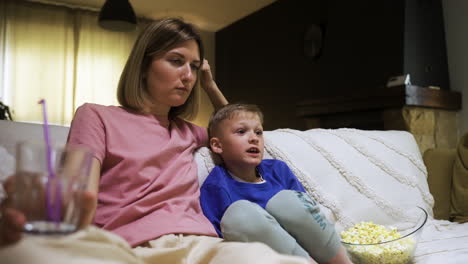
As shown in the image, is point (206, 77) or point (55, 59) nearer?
A: point (206, 77)

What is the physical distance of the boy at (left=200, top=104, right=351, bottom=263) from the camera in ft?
3.36

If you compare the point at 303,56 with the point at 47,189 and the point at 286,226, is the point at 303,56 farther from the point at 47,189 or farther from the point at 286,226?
the point at 47,189

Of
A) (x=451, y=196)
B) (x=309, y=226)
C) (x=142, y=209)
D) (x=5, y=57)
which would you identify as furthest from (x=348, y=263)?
(x=5, y=57)

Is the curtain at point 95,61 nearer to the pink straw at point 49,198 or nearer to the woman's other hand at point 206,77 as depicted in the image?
the woman's other hand at point 206,77

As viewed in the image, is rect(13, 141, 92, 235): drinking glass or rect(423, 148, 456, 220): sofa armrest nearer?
rect(13, 141, 92, 235): drinking glass

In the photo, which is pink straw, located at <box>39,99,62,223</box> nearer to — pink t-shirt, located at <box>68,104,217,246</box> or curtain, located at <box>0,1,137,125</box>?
pink t-shirt, located at <box>68,104,217,246</box>

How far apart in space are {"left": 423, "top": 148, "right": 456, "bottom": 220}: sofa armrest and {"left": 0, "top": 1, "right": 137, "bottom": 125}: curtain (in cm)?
434

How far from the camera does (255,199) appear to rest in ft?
4.08

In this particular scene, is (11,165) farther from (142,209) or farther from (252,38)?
(252,38)

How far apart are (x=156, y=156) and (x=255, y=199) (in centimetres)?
30

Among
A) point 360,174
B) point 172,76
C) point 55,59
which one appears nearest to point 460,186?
point 360,174

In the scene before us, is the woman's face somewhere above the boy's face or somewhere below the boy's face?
above

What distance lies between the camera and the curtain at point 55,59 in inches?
203

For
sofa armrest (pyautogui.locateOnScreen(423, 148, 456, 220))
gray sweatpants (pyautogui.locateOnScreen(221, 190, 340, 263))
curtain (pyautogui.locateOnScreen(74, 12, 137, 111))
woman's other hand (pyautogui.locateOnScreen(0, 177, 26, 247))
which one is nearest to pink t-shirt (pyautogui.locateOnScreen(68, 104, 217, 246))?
gray sweatpants (pyautogui.locateOnScreen(221, 190, 340, 263))
